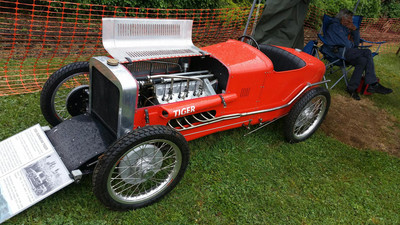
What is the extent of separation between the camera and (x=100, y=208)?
2.78m

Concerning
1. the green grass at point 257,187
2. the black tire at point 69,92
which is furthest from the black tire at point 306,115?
the black tire at point 69,92

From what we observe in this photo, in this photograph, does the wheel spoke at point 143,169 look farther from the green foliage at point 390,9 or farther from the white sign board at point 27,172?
the green foliage at point 390,9

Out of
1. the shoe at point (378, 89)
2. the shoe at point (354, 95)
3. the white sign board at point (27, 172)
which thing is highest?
the shoe at point (378, 89)

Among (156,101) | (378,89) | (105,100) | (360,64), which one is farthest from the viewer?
(378,89)

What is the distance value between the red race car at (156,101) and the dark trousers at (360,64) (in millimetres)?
2038

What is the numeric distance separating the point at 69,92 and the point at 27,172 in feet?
3.55

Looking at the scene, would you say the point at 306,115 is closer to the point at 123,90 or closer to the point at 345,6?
the point at 123,90

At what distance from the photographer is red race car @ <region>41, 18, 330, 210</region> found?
263cm

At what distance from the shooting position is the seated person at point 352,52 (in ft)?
18.8

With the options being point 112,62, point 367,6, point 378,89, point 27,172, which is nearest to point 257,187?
point 112,62

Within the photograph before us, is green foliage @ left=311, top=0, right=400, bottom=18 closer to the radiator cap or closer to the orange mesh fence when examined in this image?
the orange mesh fence

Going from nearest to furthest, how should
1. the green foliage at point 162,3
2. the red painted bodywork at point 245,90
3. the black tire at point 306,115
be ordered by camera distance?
the red painted bodywork at point 245,90 < the black tire at point 306,115 < the green foliage at point 162,3

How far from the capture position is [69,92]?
11.1ft

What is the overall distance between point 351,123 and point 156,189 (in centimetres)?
378
